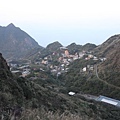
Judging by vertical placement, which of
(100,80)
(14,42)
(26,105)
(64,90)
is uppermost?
(14,42)

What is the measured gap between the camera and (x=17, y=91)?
424 inches

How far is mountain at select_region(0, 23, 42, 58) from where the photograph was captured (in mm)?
99062

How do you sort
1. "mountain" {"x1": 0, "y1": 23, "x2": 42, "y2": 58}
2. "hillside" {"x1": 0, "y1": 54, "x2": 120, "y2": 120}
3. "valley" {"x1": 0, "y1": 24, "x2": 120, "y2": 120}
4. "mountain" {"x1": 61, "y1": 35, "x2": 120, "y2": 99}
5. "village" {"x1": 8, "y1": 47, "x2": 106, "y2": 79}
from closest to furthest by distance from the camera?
1. "hillside" {"x1": 0, "y1": 54, "x2": 120, "y2": 120}
2. "valley" {"x1": 0, "y1": 24, "x2": 120, "y2": 120}
3. "mountain" {"x1": 61, "y1": 35, "x2": 120, "y2": 99}
4. "village" {"x1": 8, "y1": 47, "x2": 106, "y2": 79}
5. "mountain" {"x1": 0, "y1": 23, "x2": 42, "y2": 58}

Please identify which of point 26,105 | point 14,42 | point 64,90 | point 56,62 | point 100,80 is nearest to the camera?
point 26,105

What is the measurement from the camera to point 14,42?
345 ft

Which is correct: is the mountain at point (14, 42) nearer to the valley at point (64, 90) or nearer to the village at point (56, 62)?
the village at point (56, 62)

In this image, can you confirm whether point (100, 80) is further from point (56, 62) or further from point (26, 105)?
point (56, 62)

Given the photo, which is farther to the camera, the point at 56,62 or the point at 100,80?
the point at 56,62

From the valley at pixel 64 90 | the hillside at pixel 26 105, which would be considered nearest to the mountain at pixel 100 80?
the valley at pixel 64 90

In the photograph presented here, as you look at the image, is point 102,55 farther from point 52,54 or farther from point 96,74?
point 52,54

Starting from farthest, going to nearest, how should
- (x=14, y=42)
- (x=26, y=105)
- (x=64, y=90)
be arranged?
(x=14, y=42), (x=64, y=90), (x=26, y=105)

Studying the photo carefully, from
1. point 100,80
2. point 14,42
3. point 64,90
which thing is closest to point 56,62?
point 100,80

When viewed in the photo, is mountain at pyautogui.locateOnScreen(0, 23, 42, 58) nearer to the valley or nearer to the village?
the village

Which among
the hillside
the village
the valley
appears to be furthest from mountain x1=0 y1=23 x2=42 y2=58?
the hillside
